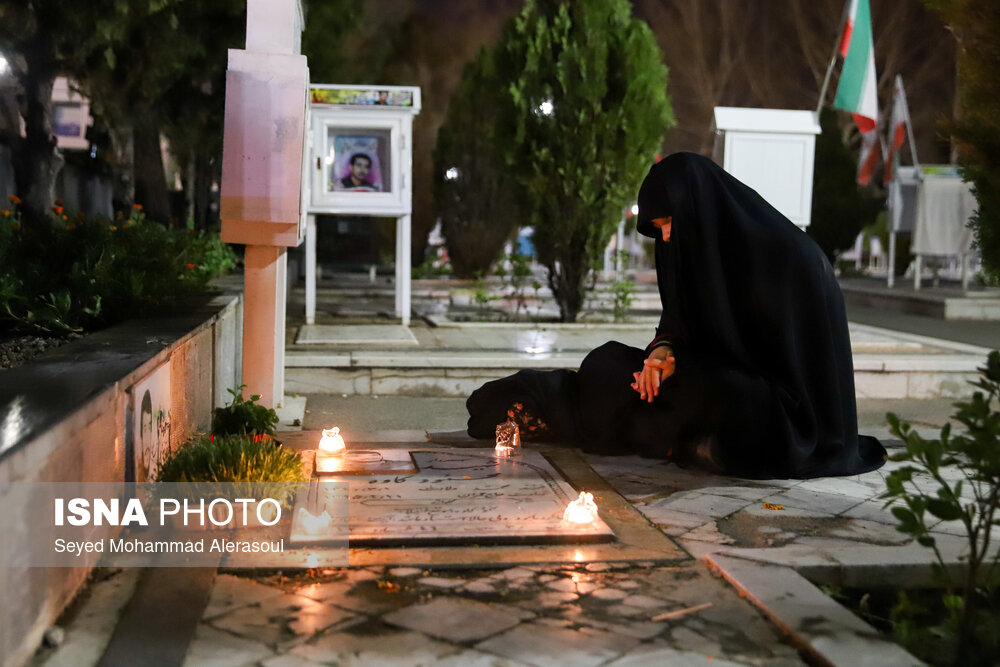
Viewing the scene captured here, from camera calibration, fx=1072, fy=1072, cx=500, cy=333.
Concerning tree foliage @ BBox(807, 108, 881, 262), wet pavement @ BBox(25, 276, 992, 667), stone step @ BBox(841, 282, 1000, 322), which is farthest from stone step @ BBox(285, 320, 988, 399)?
tree foliage @ BBox(807, 108, 881, 262)

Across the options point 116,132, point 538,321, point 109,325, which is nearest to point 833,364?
point 109,325

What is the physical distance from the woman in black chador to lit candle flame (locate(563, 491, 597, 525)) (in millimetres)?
1118

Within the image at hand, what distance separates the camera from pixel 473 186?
22.1 m

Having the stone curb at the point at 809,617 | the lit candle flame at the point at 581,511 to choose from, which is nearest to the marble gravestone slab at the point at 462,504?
the lit candle flame at the point at 581,511

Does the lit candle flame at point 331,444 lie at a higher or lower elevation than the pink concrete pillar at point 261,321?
lower

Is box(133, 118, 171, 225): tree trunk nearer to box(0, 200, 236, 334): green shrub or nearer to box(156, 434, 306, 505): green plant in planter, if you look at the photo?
box(0, 200, 236, 334): green shrub

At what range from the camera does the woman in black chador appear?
5160 millimetres

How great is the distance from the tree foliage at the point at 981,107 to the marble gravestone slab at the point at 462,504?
2.60 meters

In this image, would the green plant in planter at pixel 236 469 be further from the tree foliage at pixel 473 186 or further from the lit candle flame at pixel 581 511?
the tree foliage at pixel 473 186

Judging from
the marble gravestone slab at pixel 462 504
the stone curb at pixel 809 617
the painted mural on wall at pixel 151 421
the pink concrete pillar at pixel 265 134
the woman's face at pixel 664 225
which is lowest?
the marble gravestone slab at pixel 462 504

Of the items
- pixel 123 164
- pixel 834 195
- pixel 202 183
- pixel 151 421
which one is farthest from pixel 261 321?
pixel 202 183

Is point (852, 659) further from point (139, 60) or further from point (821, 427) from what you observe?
point (139, 60)

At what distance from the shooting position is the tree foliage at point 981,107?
4.81 m

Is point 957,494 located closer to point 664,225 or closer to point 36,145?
point 664,225
